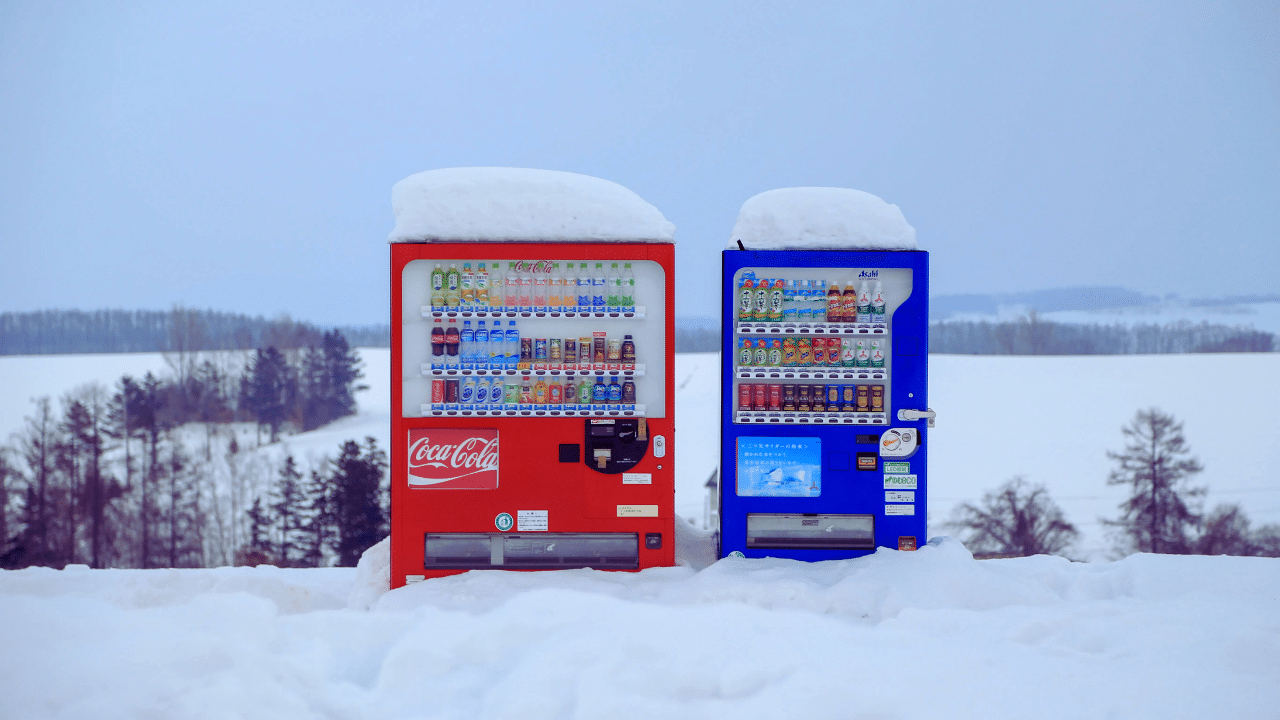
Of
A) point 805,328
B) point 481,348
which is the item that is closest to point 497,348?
point 481,348

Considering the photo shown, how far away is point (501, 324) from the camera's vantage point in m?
4.52

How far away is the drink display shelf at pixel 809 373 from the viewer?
458 cm

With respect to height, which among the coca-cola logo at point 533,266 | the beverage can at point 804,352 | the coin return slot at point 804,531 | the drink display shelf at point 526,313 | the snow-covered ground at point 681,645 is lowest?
the snow-covered ground at point 681,645

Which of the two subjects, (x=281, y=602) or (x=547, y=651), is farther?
(x=281, y=602)

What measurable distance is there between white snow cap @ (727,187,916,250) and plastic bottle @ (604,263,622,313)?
857 millimetres

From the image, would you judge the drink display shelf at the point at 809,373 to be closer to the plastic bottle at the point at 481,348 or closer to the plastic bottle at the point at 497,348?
the plastic bottle at the point at 497,348

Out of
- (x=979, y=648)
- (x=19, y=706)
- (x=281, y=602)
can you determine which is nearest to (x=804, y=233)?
(x=979, y=648)

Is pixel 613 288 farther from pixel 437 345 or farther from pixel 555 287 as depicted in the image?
pixel 437 345

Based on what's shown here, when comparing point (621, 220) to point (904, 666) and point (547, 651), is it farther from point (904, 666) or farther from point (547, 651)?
point (904, 666)

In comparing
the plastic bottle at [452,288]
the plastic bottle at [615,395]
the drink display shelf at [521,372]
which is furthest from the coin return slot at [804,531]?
the plastic bottle at [452,288]

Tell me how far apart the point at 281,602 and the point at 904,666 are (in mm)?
3685

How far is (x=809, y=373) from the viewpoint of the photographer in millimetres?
4613

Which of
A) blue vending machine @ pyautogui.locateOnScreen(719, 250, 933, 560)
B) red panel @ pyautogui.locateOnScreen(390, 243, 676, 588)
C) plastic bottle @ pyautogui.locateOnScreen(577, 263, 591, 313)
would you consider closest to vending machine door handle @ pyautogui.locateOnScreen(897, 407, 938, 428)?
blue vending machine @ pyautogui.locateOnScreen(719, 250, 933, 560)

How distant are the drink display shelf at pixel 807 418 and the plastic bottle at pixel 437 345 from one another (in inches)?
73.1
